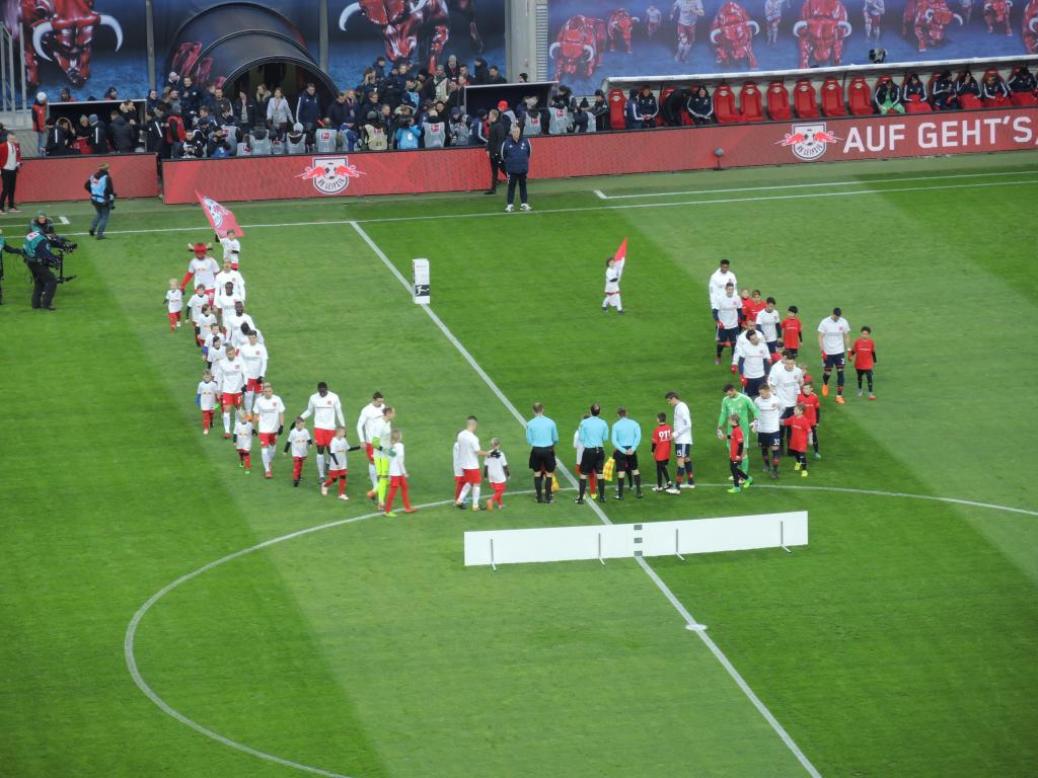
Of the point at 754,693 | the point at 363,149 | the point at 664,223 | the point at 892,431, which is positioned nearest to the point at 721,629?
the point at 754,693

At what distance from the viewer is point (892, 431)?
42.6 metres

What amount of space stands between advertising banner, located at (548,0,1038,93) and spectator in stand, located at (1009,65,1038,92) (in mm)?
5829

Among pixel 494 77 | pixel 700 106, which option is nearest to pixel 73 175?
pixel 494 77

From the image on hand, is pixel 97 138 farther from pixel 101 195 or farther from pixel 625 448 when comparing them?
pixel 625 448

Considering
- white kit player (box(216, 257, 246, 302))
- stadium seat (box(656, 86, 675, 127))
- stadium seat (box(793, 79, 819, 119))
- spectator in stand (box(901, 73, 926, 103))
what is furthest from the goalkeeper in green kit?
spectator in stand (box(901, 73, 926, 103))

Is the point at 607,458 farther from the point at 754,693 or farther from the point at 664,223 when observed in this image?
the point at 664,223

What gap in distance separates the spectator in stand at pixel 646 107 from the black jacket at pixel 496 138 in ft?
18.7

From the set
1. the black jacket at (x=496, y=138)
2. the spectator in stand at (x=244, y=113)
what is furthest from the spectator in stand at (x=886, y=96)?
the spectator in stand at (x=244, y=113)

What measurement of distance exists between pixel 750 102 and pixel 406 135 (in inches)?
457

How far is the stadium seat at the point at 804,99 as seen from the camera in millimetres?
64750

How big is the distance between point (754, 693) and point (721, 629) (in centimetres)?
216

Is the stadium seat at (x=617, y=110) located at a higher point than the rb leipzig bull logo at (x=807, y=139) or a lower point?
higher

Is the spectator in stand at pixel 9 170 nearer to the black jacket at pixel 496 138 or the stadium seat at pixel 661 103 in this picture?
the black jacket at pixel 496 138

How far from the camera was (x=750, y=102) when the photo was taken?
63.8 metres
